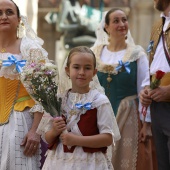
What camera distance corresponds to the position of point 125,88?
18.5 ft

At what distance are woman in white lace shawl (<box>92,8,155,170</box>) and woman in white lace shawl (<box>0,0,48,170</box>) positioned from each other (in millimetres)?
1221

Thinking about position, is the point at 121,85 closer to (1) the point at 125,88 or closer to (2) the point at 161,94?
(1) the point at 125,88

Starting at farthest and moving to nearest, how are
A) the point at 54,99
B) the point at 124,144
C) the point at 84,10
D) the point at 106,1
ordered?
1. the point at 106,1
2. the point at 84,10
3. the point at 124,144
4. the point at 54,99

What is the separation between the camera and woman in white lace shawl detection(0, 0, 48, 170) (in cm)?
435

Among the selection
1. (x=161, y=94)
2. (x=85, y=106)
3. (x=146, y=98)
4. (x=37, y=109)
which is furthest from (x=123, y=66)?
(x=85, y=106)

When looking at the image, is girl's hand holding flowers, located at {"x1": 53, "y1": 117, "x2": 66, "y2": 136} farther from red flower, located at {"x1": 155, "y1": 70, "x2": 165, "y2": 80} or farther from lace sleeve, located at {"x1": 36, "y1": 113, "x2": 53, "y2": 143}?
red flower, located at {"x1": 155, "y1": 70, "x2": 165, "y2": 80}

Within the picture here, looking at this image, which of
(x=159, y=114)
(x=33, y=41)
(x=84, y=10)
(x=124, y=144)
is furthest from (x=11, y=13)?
(x=84, y=10)

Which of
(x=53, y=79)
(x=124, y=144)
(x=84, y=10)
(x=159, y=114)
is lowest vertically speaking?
(x=124, y=144)

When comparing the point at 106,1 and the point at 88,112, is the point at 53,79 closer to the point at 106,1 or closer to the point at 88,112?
the point at 88,112

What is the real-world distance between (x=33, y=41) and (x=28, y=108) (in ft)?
1.86

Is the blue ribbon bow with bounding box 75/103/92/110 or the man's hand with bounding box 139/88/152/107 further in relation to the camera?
the man's hand with bounding box 139/88/152/107

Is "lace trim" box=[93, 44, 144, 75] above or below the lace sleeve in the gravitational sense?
above

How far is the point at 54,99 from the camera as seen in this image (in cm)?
406

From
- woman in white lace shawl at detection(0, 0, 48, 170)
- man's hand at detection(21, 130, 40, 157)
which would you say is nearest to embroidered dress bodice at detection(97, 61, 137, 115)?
woman in white lace shawl at detection(0, 0, 48, 170)
